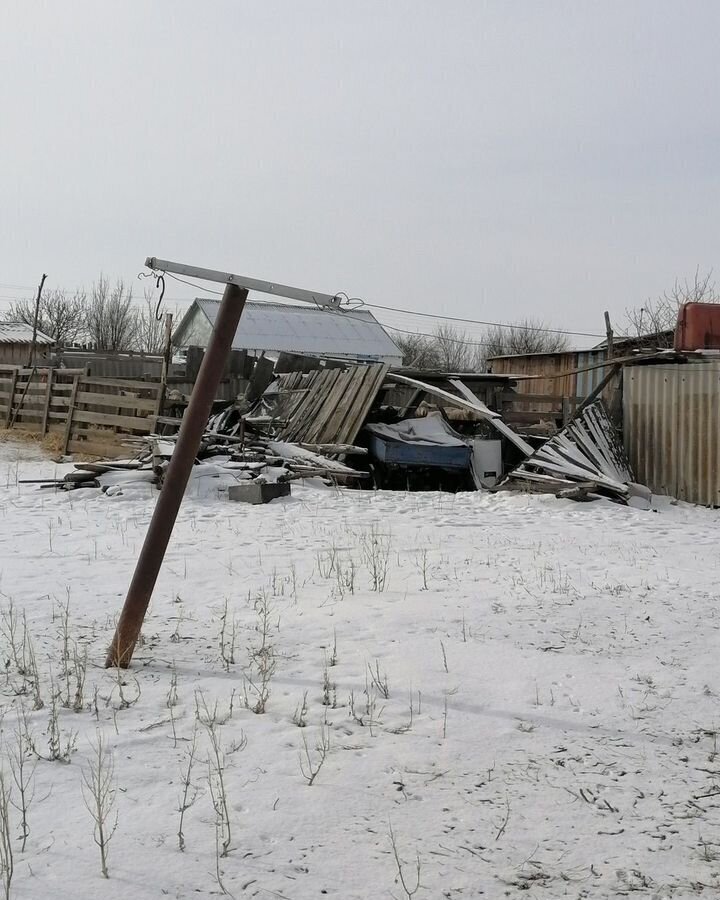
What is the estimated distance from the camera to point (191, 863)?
9.32 feet

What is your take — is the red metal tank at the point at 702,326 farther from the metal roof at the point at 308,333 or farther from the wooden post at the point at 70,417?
the metal roof at the point at 308,333

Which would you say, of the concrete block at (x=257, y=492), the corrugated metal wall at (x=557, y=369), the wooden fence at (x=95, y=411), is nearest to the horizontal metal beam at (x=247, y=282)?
the concrete block at (x=257, y=492)

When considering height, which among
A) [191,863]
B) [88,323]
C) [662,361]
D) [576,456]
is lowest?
[191,863]

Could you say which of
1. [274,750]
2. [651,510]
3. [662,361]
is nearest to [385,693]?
[274,750]

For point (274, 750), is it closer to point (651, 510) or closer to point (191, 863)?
point (191, 863)

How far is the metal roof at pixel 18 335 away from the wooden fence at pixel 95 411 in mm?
25944

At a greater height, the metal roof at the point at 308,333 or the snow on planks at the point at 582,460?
Result: the metal roof at the point at 308,333

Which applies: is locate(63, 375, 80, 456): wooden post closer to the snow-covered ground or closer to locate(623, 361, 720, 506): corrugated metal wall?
the snow-covered ground

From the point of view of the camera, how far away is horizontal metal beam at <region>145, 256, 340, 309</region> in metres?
4.74

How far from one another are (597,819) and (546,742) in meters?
0.68

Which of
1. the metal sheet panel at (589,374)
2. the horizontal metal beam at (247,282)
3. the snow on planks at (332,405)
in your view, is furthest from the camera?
the metal sheet panel at (589,374)

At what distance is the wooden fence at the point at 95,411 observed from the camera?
15602mm

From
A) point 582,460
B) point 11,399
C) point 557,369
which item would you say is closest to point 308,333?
point 557,369

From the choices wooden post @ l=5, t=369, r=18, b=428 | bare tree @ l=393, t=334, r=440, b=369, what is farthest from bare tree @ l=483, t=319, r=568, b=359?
wooden post @ l=5, t=369, r=18, b=428
